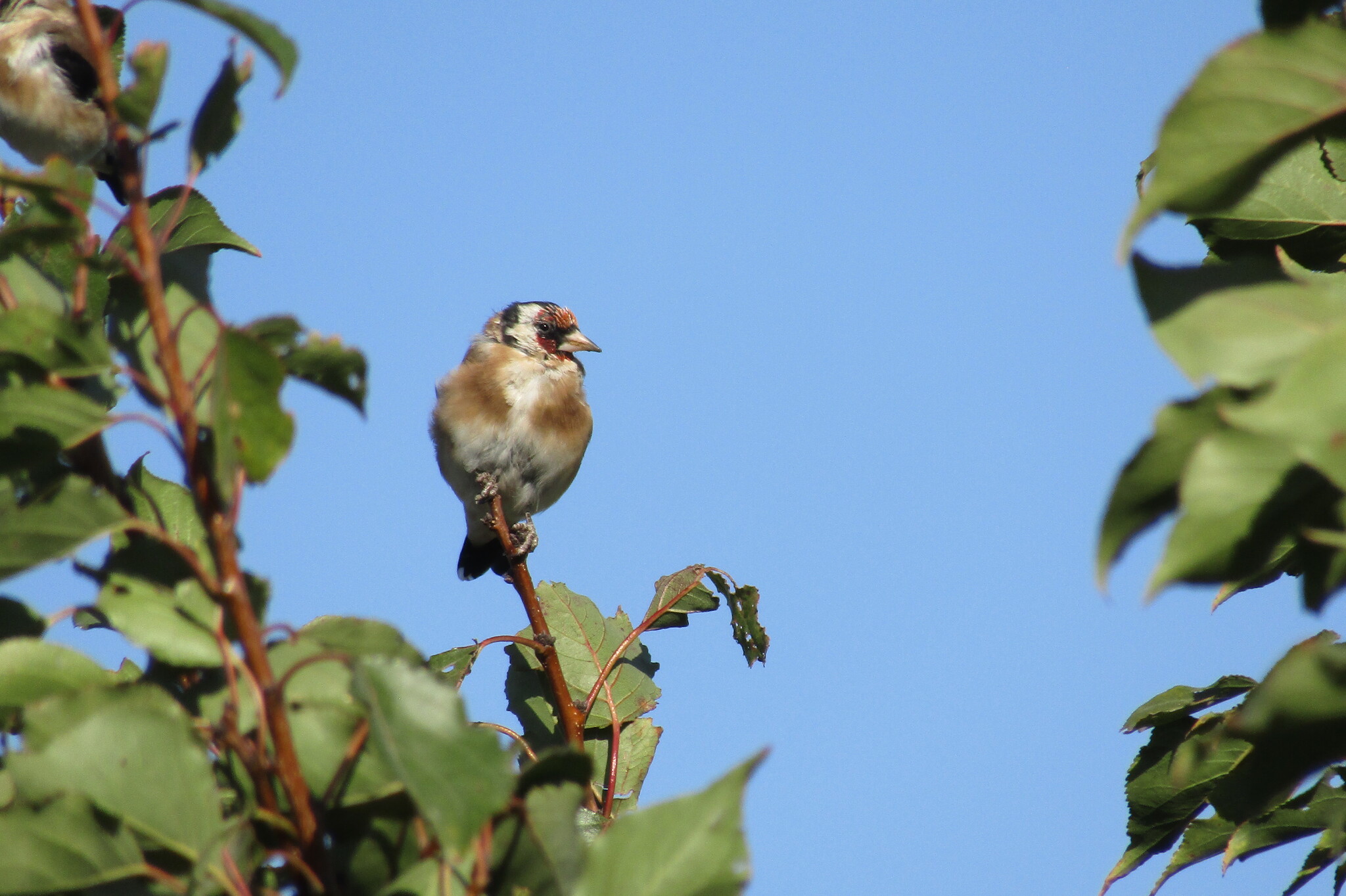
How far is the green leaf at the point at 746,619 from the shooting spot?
3658 mm

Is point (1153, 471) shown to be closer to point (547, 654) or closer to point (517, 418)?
point (547, 654)

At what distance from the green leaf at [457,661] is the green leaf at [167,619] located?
5.57 feet

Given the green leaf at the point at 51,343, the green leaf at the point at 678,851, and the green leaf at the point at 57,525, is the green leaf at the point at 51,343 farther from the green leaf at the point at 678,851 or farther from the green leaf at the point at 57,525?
the green leaf at the point at 678,851

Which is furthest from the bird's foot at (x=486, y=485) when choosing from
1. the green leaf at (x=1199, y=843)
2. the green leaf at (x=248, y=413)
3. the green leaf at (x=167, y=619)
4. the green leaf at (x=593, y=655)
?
→ the green leaf at (x=248, y=413)

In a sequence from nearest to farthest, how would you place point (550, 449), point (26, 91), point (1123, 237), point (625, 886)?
point (1123, 237) < point (625, 886) < point (26, 91) < point (550, 449)

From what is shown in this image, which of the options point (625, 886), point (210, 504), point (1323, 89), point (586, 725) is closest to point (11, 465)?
point (210, 504)

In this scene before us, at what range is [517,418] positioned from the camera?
22.1 ft

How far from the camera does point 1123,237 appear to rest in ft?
3.84

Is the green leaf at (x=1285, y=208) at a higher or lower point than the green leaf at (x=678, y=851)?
higher

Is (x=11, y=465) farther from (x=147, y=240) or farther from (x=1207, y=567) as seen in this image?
(x=1207, y=567)

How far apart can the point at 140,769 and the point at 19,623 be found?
0.47 meters

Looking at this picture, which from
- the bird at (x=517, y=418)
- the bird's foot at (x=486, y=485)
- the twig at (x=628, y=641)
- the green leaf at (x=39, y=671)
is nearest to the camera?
the green leaf at (x=39, y=671)

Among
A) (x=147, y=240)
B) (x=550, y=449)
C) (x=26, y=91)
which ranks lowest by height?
(x=147, y=240)

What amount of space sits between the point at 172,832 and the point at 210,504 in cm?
36
